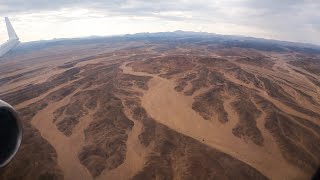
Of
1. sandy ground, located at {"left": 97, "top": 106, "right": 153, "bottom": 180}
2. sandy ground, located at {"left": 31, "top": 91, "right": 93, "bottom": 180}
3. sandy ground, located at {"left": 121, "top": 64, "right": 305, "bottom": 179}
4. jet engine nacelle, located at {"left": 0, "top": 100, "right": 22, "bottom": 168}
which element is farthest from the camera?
sandy ground, located at {"left": 121, "top": 64, "right": 305, "bottom": 179}

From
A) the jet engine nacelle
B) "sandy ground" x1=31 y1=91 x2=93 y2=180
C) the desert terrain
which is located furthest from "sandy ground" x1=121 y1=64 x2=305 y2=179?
the jet engine nacelle

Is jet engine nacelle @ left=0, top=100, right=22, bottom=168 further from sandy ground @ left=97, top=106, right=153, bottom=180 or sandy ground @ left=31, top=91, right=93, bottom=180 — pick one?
sandy ground @ left=97, top=106, right=153, bottom=180

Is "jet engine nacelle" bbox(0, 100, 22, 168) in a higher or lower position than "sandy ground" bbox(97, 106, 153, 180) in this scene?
higher

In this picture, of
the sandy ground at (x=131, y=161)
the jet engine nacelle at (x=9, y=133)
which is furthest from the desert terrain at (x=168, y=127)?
the jet engine nacelle at (x=9, y=133)

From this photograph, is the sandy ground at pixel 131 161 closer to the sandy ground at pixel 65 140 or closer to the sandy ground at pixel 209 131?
the sandy ground at pixel 65 140

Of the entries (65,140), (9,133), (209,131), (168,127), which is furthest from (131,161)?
(9,133)

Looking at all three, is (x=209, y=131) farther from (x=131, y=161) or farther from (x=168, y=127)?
(x=131, y=161)

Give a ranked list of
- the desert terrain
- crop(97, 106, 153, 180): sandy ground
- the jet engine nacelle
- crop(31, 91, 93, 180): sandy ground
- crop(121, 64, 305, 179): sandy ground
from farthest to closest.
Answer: crop(121, 64, 305, 179): sandy ground, the desert terrain, crop(31, 91, 93, 180): sandy ground, crop(97, 106, 153, 180): sandy ground, the jet engine nacelle
